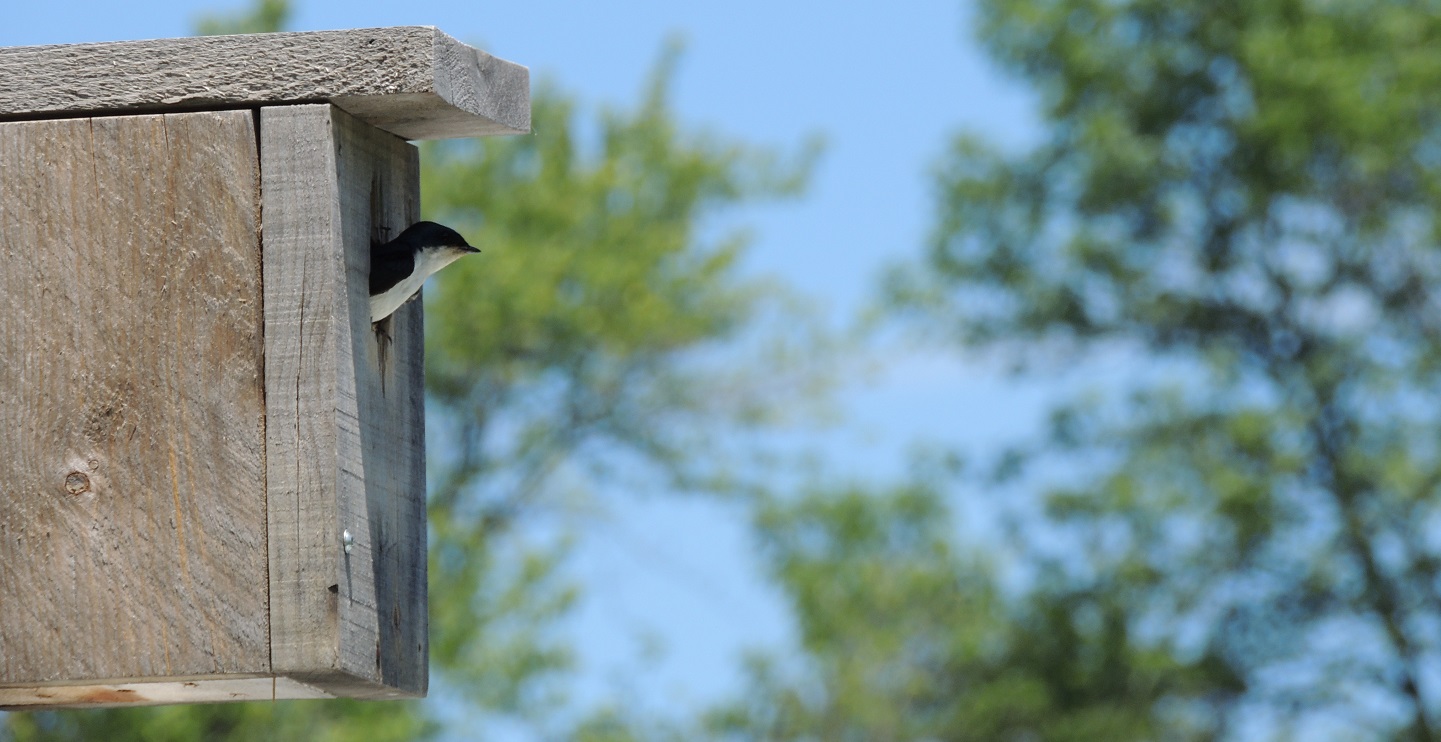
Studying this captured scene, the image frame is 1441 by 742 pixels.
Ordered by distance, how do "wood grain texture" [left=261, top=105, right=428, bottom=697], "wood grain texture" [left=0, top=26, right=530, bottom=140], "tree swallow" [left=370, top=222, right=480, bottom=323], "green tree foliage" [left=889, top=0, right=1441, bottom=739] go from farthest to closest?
"green tree foliage" [left=889, top=0, right=1441, bottom=739] → "tree swallow" [left=370, top=222, right=480, bottom=323] → "wood grain texture" [left=0, top=26, right=530, bottom=140] → "wood grain texture" [left=261, top=105, right=428, bottom=697]

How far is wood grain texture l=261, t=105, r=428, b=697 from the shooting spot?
2.26 metres

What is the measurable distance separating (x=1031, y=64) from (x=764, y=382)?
3.63m

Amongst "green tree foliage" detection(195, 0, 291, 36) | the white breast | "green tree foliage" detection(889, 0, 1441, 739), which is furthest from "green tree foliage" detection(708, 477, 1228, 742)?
the white breast

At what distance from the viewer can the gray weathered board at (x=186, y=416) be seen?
2.26m

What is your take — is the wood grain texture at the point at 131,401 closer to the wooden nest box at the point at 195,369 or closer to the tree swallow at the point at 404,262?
the wooden nest box at the point at 195,369

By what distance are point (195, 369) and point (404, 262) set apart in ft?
1.14

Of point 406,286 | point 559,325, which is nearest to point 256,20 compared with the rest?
point 559,325

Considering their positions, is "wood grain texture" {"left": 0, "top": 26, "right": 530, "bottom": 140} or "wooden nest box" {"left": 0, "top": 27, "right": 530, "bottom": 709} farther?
"wood grain texture" {"left": 0, "top": 26, "right": 530, "bottom": 140}

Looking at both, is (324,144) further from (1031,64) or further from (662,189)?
(662,189)

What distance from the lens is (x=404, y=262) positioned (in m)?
2.53

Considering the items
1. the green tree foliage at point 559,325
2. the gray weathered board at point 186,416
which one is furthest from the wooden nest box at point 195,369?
the green tree foliage at point 559,325

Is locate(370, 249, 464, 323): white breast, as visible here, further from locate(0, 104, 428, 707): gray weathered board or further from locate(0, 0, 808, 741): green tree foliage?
locate(0, 0, 808, 741): green tree foliage

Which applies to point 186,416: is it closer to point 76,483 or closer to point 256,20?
point 76,483

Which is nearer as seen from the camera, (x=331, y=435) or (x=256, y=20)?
(x=331, y=435)
